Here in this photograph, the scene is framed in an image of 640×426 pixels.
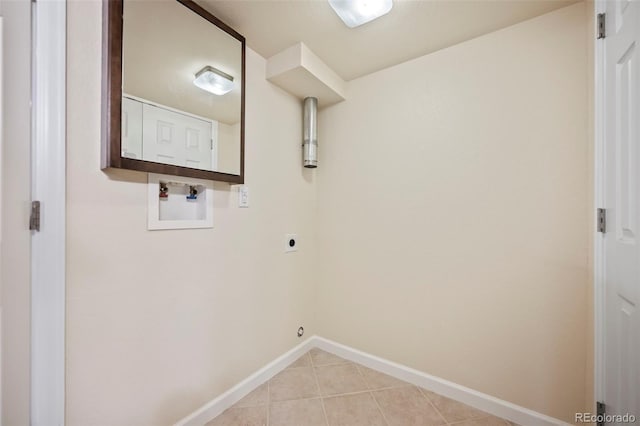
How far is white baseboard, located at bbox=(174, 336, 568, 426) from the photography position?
1401 mm

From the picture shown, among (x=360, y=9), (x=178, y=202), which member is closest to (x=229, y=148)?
(x=178, y=202)

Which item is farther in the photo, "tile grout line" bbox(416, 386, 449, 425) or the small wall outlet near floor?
the small wall outlet near floor

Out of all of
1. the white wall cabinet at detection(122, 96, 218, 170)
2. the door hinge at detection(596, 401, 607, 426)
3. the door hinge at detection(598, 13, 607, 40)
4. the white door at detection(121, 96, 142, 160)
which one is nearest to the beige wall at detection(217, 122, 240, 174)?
the white wall cabinet at detection(122, 96, 218, 170)

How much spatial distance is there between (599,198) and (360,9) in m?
1.44

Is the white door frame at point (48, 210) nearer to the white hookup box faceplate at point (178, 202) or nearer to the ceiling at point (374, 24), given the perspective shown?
the white hookup box faceplate at point (178, 202)

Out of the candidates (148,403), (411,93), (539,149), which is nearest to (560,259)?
(539,149)

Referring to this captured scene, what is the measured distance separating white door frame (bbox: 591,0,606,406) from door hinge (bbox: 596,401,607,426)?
2cm

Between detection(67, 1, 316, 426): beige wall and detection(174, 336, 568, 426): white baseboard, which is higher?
detection(67, 1, 316, 426): beige wall

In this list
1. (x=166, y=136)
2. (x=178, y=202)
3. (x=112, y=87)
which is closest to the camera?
(x=112, y=87)

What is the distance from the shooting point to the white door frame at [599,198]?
105 centimetres

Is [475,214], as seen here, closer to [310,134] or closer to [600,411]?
[600,411]

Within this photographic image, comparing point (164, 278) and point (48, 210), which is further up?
point (48, 210)

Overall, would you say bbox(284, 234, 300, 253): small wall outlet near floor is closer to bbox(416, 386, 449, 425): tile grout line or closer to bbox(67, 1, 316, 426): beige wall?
bbox(67, 1, 316, 426): beige wall

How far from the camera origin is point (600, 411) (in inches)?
41.6
